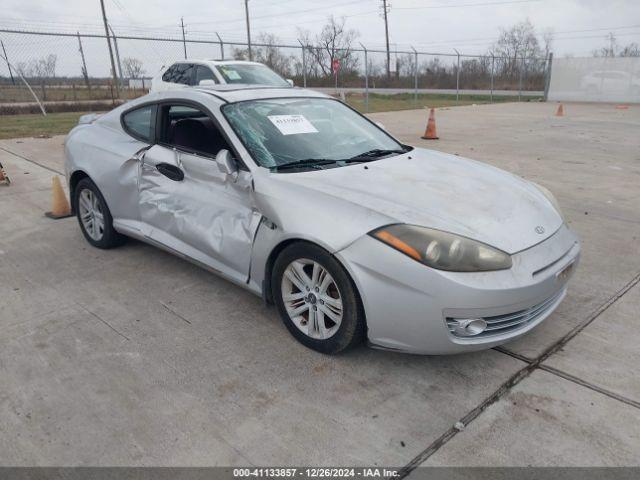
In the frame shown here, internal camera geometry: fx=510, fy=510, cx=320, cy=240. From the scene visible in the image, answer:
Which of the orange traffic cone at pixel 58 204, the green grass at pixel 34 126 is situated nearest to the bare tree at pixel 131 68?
the green grass at pixel 34 126

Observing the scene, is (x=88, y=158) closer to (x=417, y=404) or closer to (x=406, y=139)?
(x=417, y=404)

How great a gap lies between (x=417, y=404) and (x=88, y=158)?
3498 millimetres

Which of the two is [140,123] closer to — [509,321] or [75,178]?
[75,178]

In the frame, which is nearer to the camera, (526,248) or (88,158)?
(526,248)

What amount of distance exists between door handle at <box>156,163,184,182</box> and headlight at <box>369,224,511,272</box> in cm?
168

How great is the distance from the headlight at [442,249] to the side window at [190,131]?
140cm

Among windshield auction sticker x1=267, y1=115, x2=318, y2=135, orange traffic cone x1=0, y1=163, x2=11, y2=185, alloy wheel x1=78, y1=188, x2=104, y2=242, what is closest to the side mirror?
windshield auction sticker x1=267, y1=115, x2=318, y2=135

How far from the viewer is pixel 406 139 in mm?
11438

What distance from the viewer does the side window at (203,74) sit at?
10.4 meters

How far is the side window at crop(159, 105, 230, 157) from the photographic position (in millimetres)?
3502

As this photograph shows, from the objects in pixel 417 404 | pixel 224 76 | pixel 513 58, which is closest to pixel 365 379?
pixel 417 404

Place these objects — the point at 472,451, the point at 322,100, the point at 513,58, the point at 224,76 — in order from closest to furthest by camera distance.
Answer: the point at 472,451 → the point at 322,100 → the point at 224,76 → the point at 513,58

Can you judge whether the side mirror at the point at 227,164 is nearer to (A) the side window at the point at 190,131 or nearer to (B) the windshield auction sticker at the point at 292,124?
(A) the side window at the point at 190,131

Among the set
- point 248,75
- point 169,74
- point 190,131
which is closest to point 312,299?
point 190,131
